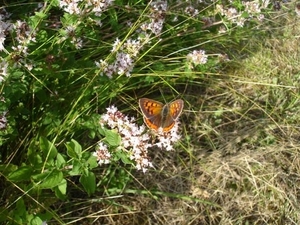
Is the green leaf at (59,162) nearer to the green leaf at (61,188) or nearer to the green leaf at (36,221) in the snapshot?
the green leaf at (61,188)

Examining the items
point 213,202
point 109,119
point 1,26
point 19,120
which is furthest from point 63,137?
point 213,202

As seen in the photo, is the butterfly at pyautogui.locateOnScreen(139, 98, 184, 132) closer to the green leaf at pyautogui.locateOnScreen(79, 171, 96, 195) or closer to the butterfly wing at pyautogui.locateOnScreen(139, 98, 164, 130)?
the butterfly wing at pyautogui.locateOnScreen(139, 98, 164, 130)

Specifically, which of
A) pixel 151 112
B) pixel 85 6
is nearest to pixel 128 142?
pixel 151 112

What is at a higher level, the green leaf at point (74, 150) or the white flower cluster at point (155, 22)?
the white flower cluster at point (155, 22)

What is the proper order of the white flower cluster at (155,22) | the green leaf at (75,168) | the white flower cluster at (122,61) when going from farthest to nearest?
the white flower cluster at (155,22) < the white flower cluster at (122,61) < the green leaf at (75,168)

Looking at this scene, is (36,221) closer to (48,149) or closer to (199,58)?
(48,149)

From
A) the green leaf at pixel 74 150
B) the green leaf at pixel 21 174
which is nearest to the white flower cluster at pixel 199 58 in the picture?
the green leaf at pixel 74 150

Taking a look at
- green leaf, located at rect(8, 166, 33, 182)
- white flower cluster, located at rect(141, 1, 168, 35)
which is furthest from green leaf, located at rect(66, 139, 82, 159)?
white flower cluster, located at rect(141, 1, 168, 35)
